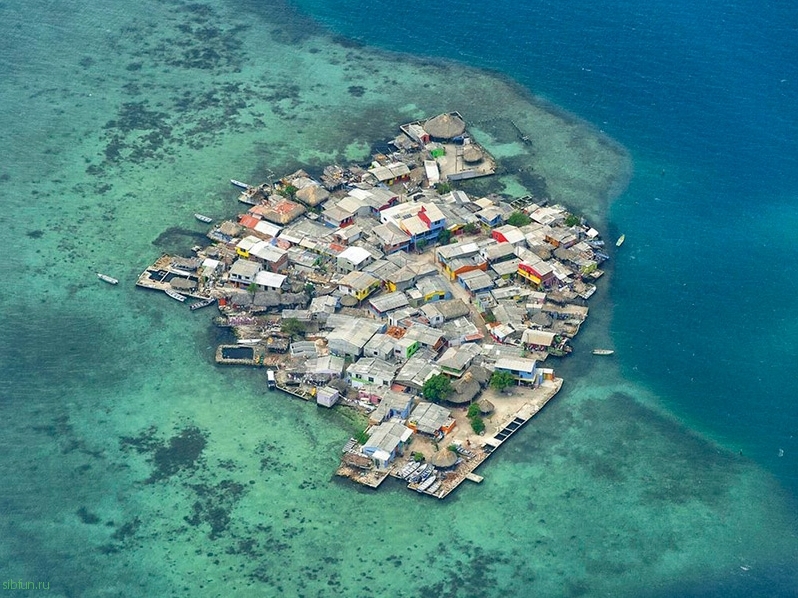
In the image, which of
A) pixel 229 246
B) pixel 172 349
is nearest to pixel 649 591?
pixel 172 349

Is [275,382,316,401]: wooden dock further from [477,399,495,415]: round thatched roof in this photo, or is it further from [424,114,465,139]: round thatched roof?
[424,114,465,139]: round thatched roof

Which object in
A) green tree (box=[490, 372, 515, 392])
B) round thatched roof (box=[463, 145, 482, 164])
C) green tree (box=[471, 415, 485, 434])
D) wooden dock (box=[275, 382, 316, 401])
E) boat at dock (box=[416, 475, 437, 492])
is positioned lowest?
wooden dock (box=[275, 382, 316, 401])

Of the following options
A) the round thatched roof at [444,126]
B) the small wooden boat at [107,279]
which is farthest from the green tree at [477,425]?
the round thatched roof at [444,126]

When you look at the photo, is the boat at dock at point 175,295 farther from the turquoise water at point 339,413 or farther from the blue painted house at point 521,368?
the blue painted house at point 521,368

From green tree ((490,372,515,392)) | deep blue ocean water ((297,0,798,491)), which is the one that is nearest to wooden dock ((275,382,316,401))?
green tree ((490,372,515,392))

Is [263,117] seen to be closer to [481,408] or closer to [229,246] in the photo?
[229,246]
